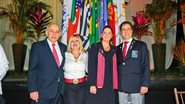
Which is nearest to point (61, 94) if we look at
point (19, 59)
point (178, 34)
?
point (19, 59)

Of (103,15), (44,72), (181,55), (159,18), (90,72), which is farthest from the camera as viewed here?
(159,18)

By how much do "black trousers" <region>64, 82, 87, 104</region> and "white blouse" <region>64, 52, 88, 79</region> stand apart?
0.10 metres

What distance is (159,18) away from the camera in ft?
19.6

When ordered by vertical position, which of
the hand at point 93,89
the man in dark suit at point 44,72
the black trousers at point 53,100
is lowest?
the black trousers at point 53,100

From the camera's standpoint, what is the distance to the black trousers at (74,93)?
3.25m

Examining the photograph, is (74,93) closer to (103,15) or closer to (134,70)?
(134,70)

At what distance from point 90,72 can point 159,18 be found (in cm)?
309

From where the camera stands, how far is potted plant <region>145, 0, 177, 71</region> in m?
5.89

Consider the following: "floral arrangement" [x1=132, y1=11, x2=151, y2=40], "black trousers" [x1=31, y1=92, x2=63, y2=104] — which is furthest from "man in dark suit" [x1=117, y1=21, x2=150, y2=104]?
"floral arrangement" [x1=132, y1=11, x2=151, y2=40]

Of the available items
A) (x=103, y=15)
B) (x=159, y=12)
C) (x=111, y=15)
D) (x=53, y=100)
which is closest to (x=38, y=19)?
(x=103, y=15)

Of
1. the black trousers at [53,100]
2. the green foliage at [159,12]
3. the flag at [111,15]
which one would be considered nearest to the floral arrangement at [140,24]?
A: the green foliage at [159,12]

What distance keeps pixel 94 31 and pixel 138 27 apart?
106 cm

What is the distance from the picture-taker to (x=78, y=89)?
326 cm

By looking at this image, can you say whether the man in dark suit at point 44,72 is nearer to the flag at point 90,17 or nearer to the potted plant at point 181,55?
the flag at point 90,17
